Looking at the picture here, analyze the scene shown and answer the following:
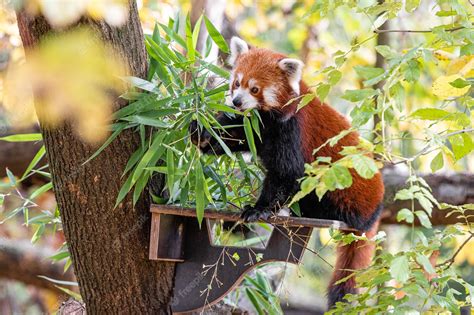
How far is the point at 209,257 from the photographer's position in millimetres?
2613

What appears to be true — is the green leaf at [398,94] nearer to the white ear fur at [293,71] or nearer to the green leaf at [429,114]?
the green leaf at [429,114]

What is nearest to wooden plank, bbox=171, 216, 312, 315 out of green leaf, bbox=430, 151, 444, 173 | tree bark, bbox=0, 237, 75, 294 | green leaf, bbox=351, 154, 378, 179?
green leaf, bbox=430, 151, 444, 173

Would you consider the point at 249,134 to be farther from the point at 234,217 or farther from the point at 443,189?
the point at 443,189

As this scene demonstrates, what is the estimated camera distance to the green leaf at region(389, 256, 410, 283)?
5.25 ft

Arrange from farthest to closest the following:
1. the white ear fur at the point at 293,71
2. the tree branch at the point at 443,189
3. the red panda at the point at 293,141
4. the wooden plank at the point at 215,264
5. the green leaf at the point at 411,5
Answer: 1. the tree branch at the point at 443,189
2. the white ear fur at the point at 293,71
3. the red panda at the point at 293,141
4. the wooden plank at the point at 215,264
5. the green leaf at the point at 411,5

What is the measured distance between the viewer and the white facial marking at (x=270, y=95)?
305 cm

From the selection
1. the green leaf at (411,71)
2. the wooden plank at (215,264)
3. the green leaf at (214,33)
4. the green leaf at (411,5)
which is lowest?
the wooden plank at (215,264)

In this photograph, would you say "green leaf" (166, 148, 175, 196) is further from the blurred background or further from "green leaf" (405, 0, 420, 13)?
"green leaf" (405, 0, 420, 13)

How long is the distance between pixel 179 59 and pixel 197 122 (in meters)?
0.25

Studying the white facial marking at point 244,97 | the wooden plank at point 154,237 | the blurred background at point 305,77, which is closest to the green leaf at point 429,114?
the blurred background at point 305,77

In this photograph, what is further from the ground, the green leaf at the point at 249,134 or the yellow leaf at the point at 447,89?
the yellow leaf at the point at 447,89

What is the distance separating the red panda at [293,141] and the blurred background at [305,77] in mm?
150

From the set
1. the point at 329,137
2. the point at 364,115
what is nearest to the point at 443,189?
the point at 329,137

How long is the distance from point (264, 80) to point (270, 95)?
3.2 inches
